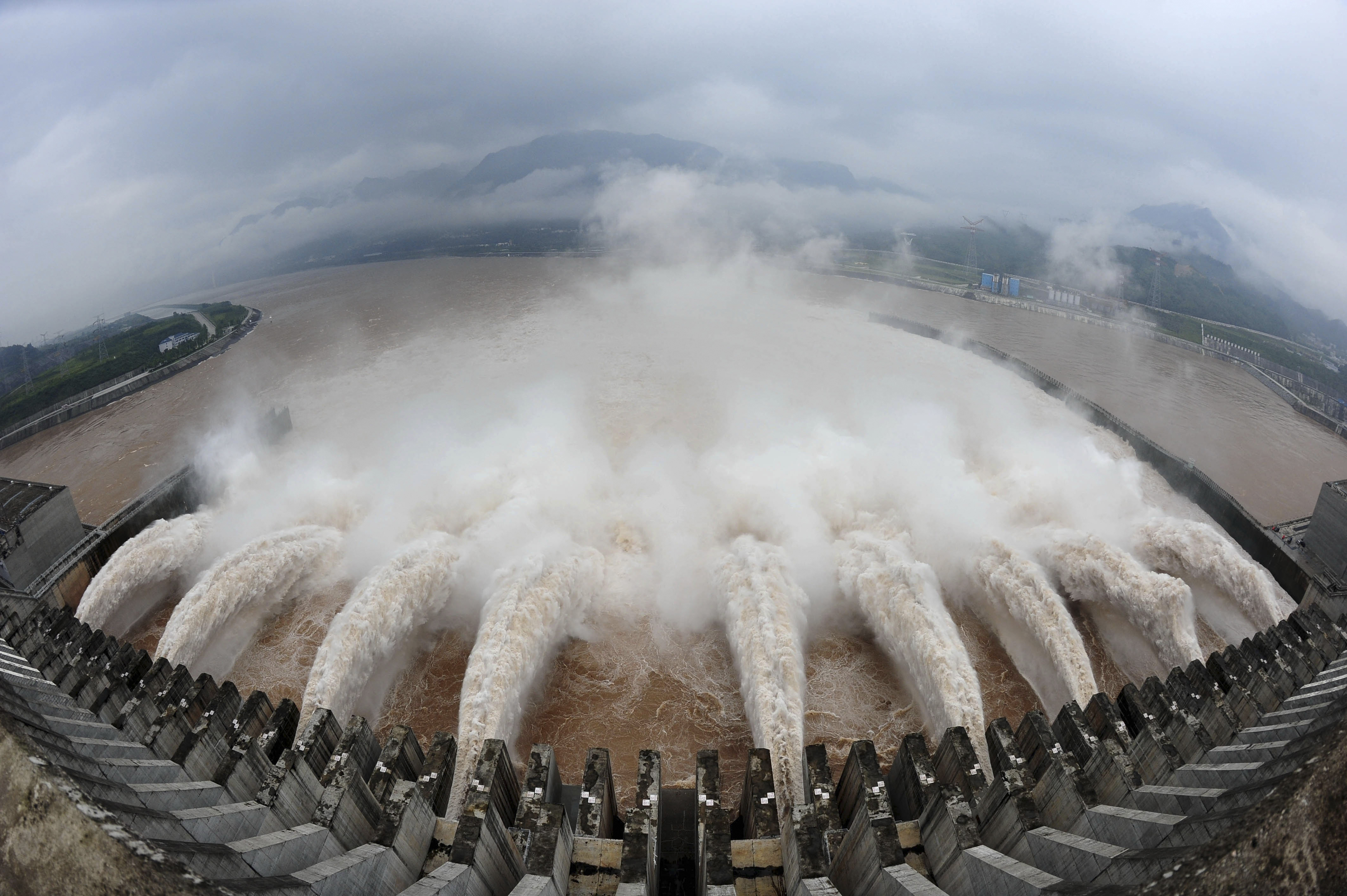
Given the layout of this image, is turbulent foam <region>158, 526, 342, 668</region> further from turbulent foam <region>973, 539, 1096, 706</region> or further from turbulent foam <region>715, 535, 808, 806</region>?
turbulent foam <region>973, 539, 1096, 706</region>

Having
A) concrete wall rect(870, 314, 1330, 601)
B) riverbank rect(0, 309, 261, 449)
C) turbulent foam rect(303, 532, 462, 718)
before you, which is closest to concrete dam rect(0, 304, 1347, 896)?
turbulent foam rect(303, 532, 462, 718)

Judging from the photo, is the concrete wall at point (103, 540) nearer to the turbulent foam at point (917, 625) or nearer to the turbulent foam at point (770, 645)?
the turbulent foam at point (770, 645)

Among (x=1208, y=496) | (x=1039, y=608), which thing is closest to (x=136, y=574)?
(x=1039, y=608)

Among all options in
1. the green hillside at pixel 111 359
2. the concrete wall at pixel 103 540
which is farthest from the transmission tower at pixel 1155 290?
the green hillside at pixel 111 359

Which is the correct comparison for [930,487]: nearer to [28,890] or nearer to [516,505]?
[516,505]

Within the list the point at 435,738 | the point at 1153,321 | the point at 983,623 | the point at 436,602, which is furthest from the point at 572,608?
the point at 1153,321
